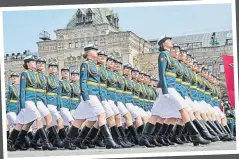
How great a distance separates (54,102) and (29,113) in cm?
53

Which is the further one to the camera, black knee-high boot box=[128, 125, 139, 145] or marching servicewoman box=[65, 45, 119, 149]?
black knee-high boot box=[128, 125, 139, 145]

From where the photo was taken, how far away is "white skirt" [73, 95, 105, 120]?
14.8 meters

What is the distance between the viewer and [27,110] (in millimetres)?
14867

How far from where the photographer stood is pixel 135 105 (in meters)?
15.1

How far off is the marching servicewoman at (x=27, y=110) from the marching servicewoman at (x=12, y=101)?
10 centimetres

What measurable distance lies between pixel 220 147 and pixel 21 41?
4.29 m

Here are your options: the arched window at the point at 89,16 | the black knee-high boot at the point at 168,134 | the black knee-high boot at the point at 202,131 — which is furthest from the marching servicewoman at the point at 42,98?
the black knee-high boot at the point at 202,131

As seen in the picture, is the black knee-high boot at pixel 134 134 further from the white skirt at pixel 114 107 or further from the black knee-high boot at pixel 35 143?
the black knee-high boot at pixel 35 143

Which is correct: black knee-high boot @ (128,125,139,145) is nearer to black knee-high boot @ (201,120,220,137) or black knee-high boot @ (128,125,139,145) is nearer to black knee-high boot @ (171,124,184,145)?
black knee-high boot @ (171,124,184,145)

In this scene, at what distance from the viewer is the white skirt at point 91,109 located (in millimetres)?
14758

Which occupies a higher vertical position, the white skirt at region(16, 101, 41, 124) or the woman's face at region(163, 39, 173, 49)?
the woman's face at region(163, 39, 173, 49)

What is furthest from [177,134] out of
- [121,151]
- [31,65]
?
[31,65]

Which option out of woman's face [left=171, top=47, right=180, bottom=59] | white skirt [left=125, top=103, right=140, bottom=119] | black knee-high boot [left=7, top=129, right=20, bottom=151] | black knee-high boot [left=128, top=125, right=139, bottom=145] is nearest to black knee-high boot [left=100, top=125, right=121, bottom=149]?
black knee-high boot [left=128, top=125, right=139, bottom=145]

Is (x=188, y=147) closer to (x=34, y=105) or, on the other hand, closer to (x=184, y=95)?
(x=184, y=95)
